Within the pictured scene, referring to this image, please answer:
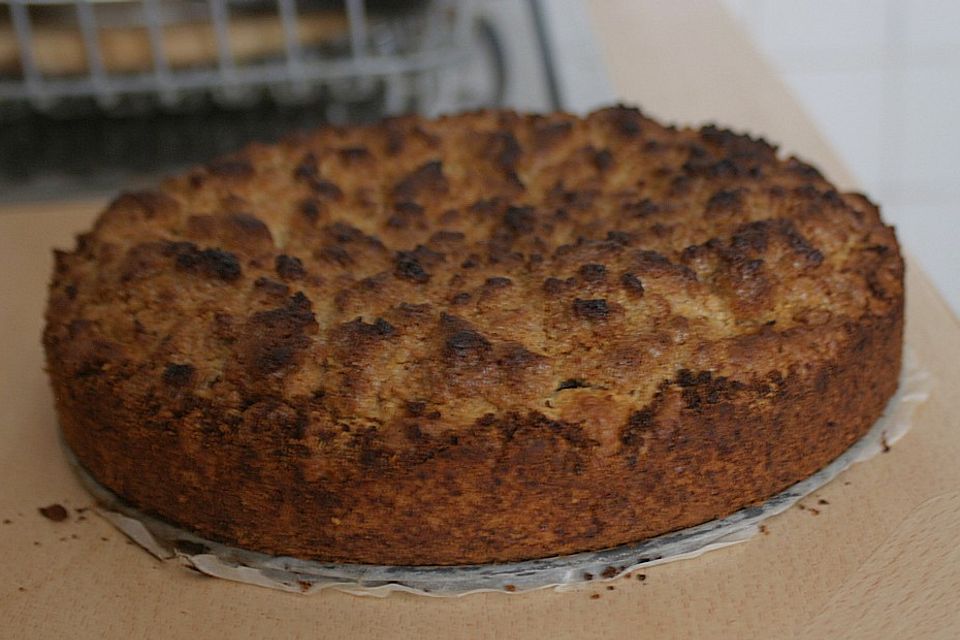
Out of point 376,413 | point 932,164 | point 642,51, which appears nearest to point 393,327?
point 376,413

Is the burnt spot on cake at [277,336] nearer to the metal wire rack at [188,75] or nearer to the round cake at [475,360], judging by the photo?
the round cake at [475,360]

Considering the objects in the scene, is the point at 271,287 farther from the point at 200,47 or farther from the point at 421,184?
the point at 200,47

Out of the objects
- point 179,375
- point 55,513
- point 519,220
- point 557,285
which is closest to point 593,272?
point 557,285

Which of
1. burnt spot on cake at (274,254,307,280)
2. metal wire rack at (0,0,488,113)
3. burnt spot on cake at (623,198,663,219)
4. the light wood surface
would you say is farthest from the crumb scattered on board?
metal wire rack at (0,0,488,113)

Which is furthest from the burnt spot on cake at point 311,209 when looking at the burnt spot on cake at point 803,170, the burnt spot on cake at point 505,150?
the burnt spot on cake at point 803,170

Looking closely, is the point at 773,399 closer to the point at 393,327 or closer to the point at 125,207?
the point at 393,327

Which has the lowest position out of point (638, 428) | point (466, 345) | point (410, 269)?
point (638, 428)

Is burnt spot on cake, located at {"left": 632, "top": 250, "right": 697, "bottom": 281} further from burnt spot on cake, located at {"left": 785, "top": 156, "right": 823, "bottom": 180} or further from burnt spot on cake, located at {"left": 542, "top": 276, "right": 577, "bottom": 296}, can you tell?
burnt spot on cake, located at {"left": 785, "top": 156, "right": 823, "bottom": 180}
